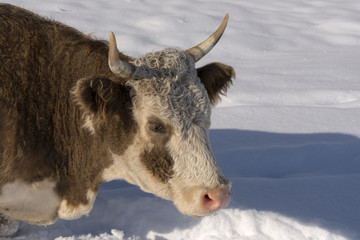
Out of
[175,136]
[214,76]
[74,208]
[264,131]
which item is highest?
[214,76]

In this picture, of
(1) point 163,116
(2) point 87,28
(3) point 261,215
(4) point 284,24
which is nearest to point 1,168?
(1) point 163,116

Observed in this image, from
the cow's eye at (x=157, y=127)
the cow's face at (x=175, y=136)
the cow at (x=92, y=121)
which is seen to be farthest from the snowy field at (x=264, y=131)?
the cow's eye at (x=157, y=127)

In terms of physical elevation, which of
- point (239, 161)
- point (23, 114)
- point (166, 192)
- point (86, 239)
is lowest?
point (86, 239)

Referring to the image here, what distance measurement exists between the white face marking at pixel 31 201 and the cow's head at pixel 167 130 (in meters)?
0.64

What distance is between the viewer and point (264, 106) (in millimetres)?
5949

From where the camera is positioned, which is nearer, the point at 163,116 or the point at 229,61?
the point at 163,116

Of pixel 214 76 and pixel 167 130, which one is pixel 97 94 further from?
pixel 214 76

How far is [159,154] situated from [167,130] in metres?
0.16

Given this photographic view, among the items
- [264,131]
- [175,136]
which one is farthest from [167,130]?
[264,131]

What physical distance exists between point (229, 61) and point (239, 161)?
3.52 meters

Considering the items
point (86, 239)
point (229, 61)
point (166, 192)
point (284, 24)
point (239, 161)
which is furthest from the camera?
point (284, 24)

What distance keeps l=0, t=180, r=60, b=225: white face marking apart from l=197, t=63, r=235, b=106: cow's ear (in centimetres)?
126

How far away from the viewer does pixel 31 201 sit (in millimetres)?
3420

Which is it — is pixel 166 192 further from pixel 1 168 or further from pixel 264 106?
pixel 264 106
